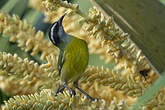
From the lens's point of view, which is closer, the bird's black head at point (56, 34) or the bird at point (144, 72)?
the bird at point (144, 72)

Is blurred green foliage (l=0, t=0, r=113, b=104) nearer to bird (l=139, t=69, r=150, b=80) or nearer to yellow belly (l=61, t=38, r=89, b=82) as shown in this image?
yellow belly (l=61, t=38, r=89, b=82)

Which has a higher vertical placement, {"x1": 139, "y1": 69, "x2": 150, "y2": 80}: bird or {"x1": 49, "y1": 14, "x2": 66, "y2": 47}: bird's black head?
{"x1": 49, "y1": 14, "x2": 66, "y2": 47}: bird's black head

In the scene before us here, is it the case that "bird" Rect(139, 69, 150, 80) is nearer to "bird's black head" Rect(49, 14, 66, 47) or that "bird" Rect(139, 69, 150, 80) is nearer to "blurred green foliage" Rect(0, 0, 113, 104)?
"blurred green foliage" Rect(0, 0, 113, 104)

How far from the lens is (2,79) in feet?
2.56

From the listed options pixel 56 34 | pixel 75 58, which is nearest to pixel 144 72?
pixel 75 58

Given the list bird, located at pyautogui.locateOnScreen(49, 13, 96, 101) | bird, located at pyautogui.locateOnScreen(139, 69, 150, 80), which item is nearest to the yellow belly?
bird, located at pyautogui.locateOnScreen(49, 13, 96, 101)

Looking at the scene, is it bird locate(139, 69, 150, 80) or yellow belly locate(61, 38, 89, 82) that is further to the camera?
yellow belly locate(61, 38, 89, 82)

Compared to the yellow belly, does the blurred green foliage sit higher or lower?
higher

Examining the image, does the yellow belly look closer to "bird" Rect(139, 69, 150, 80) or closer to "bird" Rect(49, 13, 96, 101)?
"bird" Rect(49, 13, 96, 101)

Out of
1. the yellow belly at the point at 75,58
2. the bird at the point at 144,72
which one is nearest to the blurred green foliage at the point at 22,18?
the yellow belly at the point at 75,58

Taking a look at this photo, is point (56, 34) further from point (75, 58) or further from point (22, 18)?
point (22, 18)

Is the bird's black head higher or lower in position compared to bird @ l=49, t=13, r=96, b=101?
higher

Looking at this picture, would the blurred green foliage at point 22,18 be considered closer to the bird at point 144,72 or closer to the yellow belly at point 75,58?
the yellow belly at point 75,58

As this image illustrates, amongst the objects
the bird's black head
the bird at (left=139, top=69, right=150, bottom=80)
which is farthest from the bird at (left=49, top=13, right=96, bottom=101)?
the bird at (left=139, top=69, right=150, bottom=80)
